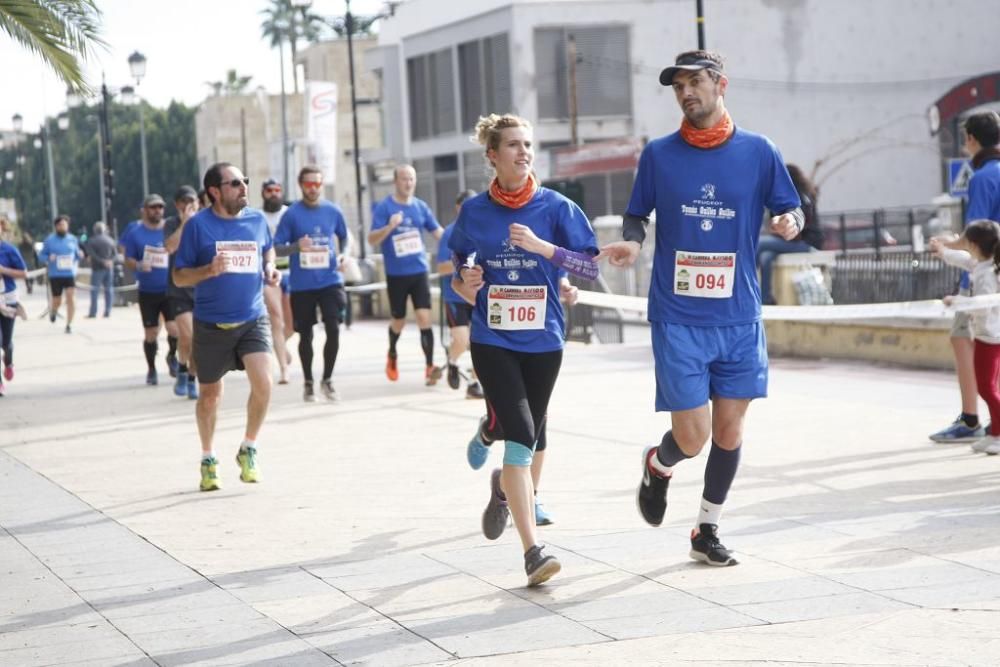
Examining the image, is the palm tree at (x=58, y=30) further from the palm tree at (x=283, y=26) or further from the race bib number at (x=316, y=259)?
the palm tree at (x=283, y=26)

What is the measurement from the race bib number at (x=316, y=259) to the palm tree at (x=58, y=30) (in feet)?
9.33

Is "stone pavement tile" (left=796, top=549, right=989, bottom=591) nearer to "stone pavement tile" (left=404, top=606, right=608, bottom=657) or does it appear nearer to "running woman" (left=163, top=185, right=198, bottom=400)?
"stone pavement tile" (left=404, top=606, right=608, bottom=657)

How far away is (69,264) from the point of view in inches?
1140

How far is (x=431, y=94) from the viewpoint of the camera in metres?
51.4

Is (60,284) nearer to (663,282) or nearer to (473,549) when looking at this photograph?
(473,549)

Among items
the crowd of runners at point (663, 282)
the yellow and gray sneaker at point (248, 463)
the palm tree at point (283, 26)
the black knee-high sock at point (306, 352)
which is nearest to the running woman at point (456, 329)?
the black knee-high sock at point (306, 352)

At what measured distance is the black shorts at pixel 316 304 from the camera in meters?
14.5

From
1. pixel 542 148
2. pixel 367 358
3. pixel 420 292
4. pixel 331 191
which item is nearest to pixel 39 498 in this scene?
pixel 420 292

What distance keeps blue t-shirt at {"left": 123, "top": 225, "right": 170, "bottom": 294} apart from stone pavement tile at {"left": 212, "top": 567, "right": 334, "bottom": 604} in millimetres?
9215

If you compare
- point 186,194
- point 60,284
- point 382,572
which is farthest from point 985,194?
point 60,284

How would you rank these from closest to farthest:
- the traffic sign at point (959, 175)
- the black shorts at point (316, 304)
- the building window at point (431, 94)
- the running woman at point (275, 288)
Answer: the black shorts at point (316, 304)
the running woman at point (275, 288)
the traffic sign at point (959, 175)
the building window at point (431, 94)

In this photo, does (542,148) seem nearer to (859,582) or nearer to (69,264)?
(69,264)

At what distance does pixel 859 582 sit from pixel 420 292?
369 inches

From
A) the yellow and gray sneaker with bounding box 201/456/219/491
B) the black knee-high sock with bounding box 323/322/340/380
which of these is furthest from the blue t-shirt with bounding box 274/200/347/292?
the yellow and gray sneaker with bounding box 201/456/219/491
